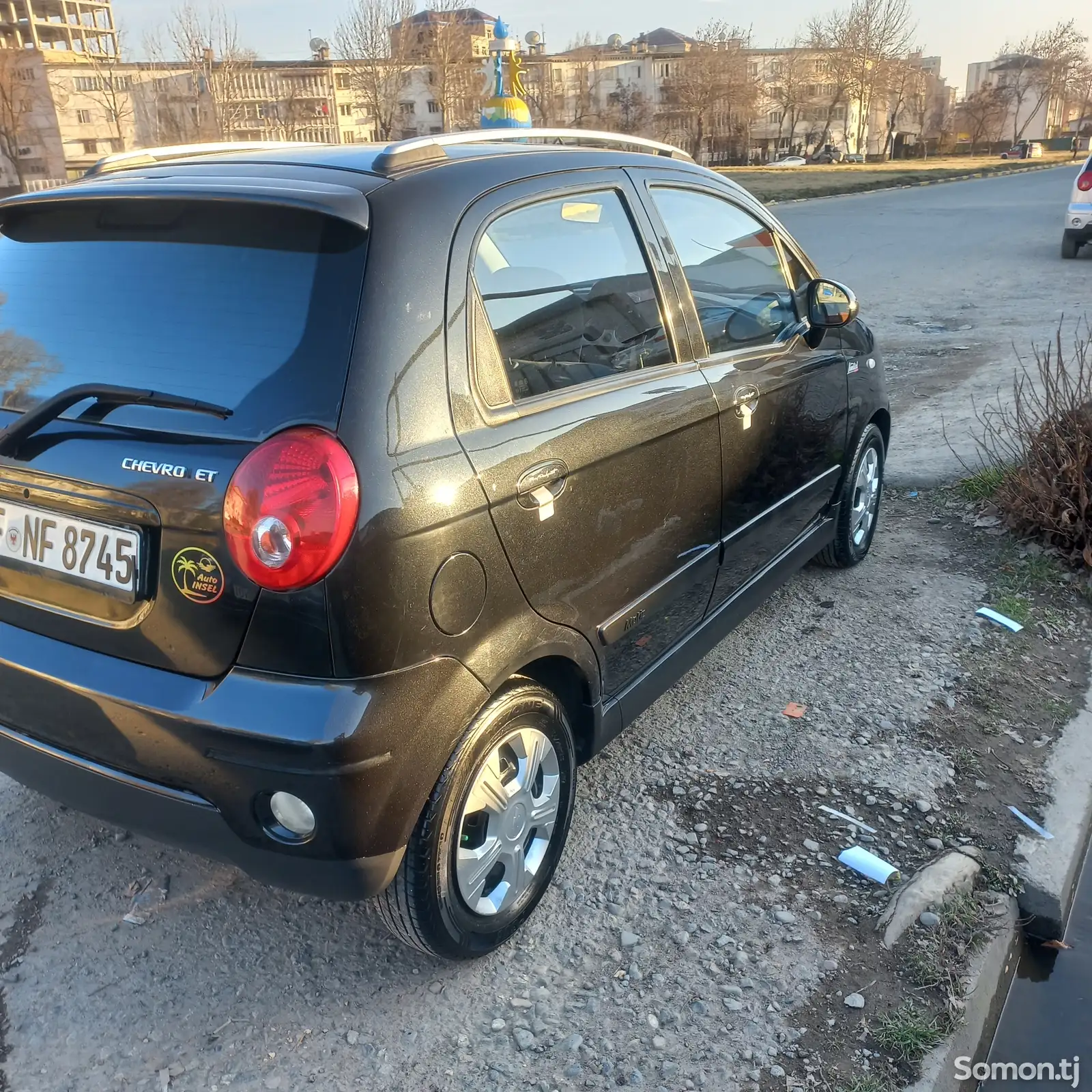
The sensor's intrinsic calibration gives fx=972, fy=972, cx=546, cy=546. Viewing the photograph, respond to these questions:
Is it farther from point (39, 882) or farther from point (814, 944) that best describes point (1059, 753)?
point (39, 882)

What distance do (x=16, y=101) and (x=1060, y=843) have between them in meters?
64.2

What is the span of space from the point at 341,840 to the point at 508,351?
3.82 feet

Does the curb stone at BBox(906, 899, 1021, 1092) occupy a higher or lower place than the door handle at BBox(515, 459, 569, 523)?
lower

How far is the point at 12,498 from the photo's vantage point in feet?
7.18

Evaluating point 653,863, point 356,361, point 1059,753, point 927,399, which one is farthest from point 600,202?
point 927,399

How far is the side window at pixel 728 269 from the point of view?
123 inches

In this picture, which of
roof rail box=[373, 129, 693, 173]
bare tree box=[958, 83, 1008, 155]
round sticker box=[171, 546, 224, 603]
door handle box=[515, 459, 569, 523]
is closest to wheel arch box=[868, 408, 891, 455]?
roof rail box=[373, 129, 693, 173]

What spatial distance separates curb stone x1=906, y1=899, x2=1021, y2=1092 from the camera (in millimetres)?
2158

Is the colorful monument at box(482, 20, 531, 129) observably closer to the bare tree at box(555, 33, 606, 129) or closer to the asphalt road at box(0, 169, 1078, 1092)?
the asphalt road at box(0, 169, 1078, 1092)

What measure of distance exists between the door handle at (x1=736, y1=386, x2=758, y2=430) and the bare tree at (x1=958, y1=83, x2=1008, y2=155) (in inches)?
4163

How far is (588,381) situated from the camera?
2.58 m

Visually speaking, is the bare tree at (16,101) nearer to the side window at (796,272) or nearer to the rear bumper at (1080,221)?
the rear bumper at (1080,221)

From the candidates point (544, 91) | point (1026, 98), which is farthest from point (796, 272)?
point (1026, 98)

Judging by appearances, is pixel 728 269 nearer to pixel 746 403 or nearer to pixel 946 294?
pixel 746 403
